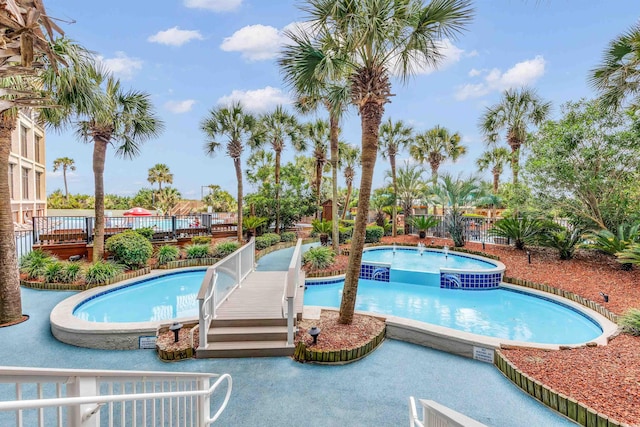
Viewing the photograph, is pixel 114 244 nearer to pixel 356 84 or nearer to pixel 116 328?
pixel 116 328

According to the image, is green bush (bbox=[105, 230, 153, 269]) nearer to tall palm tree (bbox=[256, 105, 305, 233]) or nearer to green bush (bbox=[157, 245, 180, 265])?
green bush (bbox=[157, 245, 180, 265])

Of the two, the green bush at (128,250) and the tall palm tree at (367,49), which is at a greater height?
the tall palm tree at (367,49)

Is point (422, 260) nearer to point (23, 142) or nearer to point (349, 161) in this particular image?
point (349, 161)

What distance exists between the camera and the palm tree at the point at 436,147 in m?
19.0

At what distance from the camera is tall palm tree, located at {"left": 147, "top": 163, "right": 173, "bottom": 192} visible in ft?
120

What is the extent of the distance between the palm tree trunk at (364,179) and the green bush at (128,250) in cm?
799

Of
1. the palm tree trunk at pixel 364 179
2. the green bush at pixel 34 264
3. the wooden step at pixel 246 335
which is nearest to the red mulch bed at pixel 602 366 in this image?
the palm tree trunk at pixel 364 179

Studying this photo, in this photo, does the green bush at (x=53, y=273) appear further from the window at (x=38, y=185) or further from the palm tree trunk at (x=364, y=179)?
the window at (x=38, y=185)

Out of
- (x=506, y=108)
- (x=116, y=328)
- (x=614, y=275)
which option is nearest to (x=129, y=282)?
(x=116, y=328)

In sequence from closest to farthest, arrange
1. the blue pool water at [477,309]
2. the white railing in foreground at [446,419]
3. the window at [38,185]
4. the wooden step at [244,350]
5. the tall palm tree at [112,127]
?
1. the white railing in foreground at [446,419]
2. the wooden step at [244,350]
3. the blue pool water at [477,309]
4. the tall palm tree at [112,127]
5. the window at [38,185]

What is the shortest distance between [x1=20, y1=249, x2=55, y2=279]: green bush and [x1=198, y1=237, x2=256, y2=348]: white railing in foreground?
6275mm

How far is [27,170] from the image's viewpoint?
2002cm

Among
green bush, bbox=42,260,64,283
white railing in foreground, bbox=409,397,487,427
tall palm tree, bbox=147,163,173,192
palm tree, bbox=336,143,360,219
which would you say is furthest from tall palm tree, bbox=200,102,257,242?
tall palm tree, bbox=147,163,173,192

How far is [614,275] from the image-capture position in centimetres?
830
